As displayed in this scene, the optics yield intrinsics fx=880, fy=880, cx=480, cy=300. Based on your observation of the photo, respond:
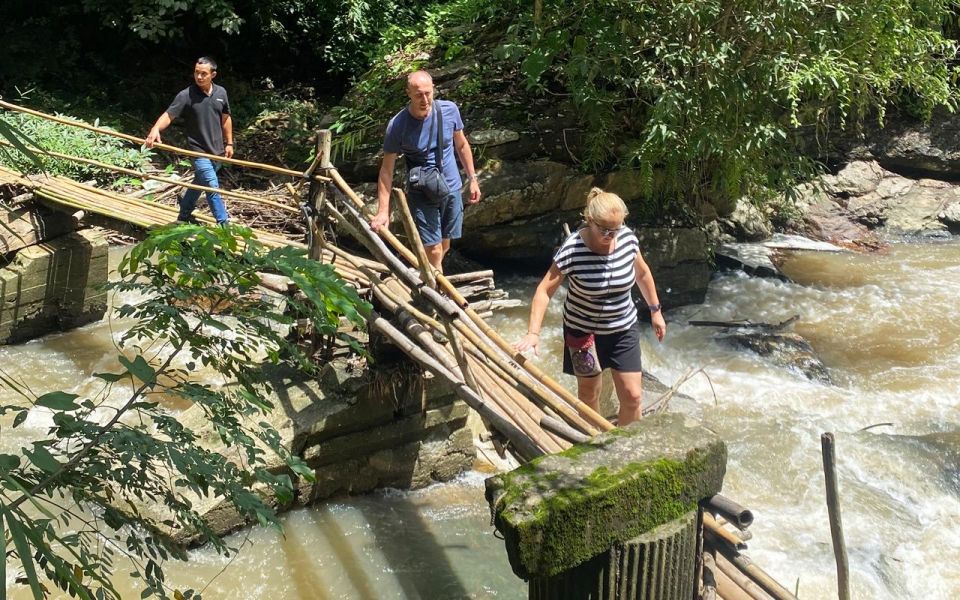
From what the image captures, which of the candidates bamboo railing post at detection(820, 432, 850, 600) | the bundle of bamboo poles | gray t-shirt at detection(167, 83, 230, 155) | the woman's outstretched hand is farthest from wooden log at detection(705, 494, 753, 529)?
gray t-shirt at detection(167, 83, 230, 155)

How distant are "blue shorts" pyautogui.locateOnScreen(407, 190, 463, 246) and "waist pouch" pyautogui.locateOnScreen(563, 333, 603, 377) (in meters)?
1.46

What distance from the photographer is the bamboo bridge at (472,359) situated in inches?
134

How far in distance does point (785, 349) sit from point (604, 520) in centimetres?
578

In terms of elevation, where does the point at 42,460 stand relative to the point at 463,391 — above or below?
above

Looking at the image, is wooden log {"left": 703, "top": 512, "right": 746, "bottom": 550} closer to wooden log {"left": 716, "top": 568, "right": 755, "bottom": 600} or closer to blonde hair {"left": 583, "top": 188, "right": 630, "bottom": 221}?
wooden log {"left": 716, "top": 568, "right": 755, "bottom": 600}


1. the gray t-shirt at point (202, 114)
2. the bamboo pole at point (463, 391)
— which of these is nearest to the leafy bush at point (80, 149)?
the gray t-shirt at point (202, 114)

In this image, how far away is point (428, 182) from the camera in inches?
211

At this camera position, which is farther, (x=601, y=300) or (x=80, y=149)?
(x=80, y=149)

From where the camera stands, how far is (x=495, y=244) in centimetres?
877

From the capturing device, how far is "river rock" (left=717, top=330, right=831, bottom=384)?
7316mm

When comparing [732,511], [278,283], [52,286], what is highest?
[278,283]

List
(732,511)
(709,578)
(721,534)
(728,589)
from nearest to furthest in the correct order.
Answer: (732,511), (709,578), (721,534), (728,589)

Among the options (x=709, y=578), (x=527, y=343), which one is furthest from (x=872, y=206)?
(x=709, y=578)

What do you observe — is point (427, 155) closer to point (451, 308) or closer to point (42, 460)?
point (451, 308)
